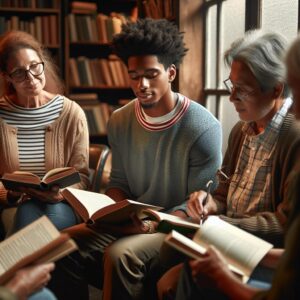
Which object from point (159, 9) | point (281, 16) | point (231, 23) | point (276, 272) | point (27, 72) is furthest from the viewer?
point (159, 9)

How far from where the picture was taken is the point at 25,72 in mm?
2547

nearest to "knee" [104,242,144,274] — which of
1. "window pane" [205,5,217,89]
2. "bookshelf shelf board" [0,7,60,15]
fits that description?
"window pane" [205,5,217,89]

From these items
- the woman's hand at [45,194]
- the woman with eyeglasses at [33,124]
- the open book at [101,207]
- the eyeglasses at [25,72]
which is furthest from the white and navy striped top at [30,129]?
the open book at [101,207]

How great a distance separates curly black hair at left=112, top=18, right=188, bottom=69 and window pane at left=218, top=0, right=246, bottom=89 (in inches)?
29.8

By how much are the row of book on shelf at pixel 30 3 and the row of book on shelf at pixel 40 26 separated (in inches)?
3.5

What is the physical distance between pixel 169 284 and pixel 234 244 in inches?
14.3

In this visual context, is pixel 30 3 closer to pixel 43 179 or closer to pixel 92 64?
pixel 92 64

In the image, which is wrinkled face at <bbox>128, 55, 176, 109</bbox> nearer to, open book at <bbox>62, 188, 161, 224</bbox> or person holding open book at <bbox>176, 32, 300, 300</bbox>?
open book at <bbox>62, 188, 161, 224</bbox>

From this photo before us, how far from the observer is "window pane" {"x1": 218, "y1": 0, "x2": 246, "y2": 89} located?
313 cm

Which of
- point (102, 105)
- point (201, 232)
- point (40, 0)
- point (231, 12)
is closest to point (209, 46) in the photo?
point (231, 12)

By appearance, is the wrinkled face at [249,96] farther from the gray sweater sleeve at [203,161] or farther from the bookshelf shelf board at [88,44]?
the bookshelf shelf board at [88,44]

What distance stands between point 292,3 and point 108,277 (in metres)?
1.41

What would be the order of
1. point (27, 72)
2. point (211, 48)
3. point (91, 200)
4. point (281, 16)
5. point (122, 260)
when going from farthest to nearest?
point (211, 48) < point (281, 16) < point (27, 72) < point (91, 200) < point (122, 260)

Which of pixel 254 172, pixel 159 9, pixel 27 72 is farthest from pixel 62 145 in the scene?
pixel 159 9
